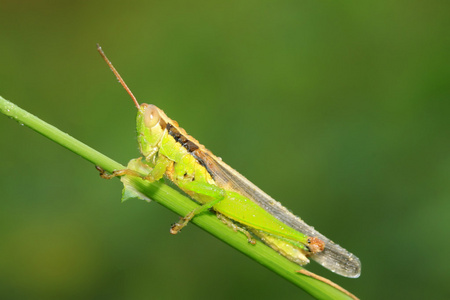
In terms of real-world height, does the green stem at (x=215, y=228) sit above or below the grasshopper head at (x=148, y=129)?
below

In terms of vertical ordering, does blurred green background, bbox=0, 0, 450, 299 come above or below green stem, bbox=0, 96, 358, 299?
above

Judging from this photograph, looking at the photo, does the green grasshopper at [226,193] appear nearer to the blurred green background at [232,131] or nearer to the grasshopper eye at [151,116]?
the grasshopper eye at [151,116]

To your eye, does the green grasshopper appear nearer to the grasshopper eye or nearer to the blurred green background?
the grasshopper eye

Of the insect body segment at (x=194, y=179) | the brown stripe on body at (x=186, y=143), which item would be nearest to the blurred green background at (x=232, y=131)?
the insect body segment at (x=194, y=179)

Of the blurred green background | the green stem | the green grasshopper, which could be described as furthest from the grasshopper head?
the blurred green background

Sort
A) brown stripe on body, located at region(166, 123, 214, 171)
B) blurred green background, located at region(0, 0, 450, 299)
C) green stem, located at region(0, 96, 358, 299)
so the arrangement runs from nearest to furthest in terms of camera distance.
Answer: green stem, located at region(0, 96, 358, 299), brown stripe on body, located at region(166, 123, 214, 171), blurred green background, located at region(0, 0, 450, 299)

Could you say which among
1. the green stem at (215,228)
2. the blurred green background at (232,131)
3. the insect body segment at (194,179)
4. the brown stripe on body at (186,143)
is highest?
the blurred green background at (232,131)

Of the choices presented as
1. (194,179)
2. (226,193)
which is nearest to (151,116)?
(194,179)
